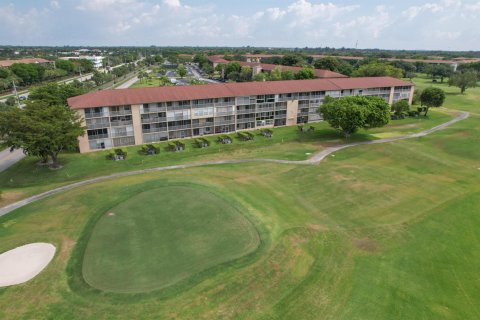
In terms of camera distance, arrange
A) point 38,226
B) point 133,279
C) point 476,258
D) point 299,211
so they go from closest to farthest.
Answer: point 133,279, point 476,258, point 38,226, point 299,211

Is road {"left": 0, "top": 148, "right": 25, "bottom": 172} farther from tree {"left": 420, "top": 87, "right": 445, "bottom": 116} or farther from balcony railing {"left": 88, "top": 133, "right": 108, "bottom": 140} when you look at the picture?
tree {"left": 420, "top": 87, "right": 445, "bottom": 116}

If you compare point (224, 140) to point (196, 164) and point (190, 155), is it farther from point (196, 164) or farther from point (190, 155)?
point (196, 164)

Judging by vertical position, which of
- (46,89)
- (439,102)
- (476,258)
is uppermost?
(46,89)

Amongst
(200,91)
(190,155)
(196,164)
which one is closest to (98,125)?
(190,155)

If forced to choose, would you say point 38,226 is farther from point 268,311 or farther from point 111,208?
point 268,311

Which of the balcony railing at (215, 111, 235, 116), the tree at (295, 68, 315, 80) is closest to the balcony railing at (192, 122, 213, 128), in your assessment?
the balcony railing at (215, 111, 235, 116)

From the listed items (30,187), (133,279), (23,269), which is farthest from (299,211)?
(30,187)

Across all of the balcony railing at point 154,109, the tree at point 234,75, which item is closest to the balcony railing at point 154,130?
the balcony railing at point 154,109
